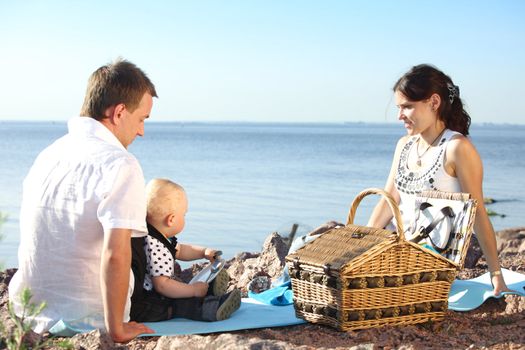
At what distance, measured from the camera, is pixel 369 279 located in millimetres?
4680

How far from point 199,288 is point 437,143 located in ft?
7.64

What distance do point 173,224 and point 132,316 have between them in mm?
616

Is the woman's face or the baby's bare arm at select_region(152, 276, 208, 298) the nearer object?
the baby's bare arm at select_region(152, 276, 208, 298)

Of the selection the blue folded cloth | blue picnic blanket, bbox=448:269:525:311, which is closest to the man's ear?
the blue folded cloth

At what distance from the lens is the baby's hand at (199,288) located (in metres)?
4.87

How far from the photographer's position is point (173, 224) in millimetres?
4930

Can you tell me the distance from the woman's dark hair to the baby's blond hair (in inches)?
83.2

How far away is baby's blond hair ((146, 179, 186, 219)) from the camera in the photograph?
4887mm

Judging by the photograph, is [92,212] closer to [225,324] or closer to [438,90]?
[225,324]

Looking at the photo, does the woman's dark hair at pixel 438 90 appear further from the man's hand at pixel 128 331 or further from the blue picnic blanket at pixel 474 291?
the man's hand at pixel 128 331

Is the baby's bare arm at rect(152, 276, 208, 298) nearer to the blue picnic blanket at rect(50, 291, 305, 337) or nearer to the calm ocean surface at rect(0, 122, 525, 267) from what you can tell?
the blue picnic blanket at rect(50, 291, 305, 337)

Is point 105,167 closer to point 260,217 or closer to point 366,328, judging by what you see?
point 366,328

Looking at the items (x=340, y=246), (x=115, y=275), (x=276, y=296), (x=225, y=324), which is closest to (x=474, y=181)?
(x=340, y=246)

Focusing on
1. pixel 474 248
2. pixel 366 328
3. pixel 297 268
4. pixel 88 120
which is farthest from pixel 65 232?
pixel 474 248
